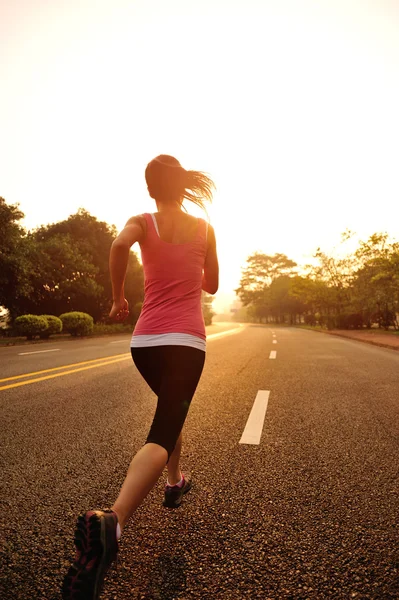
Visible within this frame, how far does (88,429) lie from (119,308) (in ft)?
7.87

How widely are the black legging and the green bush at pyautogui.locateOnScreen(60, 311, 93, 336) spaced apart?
22.6 metres

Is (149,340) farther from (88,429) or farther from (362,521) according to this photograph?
(88,429)

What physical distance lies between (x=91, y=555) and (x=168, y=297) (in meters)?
1.17

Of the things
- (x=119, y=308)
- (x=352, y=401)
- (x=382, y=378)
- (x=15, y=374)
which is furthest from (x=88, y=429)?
(x=382, y=378)

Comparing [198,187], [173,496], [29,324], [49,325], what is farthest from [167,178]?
[49,325]

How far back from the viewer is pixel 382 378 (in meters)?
7.66

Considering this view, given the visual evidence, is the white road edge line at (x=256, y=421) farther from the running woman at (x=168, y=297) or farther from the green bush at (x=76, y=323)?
the green bush at (x=76, y=323)

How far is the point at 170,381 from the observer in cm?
199

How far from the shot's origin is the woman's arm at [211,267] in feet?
7.66

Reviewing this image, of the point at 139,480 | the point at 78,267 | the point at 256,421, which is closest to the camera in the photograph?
the point at 139,480

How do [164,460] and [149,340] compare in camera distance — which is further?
[149,340]

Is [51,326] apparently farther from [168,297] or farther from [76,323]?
[168,297]

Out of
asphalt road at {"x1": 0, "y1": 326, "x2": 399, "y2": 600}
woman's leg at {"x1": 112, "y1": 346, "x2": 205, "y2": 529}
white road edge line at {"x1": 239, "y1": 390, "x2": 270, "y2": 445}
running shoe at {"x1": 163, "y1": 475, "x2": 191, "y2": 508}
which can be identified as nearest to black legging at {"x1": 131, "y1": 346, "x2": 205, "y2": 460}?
woman's leg at {"x1": 112, "y1": 346, "x2": 205, "y2": 529}

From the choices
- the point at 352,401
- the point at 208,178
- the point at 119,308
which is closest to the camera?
the point at 119,308
